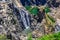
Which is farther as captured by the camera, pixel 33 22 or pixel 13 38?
pixel 33 22

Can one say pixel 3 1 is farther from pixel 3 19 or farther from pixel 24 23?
pixel 3 19

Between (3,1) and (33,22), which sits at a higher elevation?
(3,1)

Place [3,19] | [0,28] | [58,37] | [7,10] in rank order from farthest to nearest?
[7,10] < [3,19] < [0,28] < [58,37]

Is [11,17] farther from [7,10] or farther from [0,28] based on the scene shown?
[0,28]

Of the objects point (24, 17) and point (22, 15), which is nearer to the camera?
point (22, 15)

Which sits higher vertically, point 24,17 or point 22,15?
point 22,15

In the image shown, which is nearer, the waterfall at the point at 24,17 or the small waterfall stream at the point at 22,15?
the small waterfall stream at the point at 22,15

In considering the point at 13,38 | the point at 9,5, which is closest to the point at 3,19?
the point at 9,5

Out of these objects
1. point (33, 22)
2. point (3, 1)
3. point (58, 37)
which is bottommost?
point (33, 22)

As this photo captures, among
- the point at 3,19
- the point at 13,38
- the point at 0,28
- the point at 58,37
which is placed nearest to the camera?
the point at 58,37

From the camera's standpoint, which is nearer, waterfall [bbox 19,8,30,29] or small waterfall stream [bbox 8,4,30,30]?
small waterfall stream [bbox 8,4,30,30]
